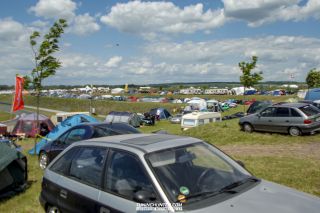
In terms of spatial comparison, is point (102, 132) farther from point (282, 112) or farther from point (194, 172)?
point (282, 112)

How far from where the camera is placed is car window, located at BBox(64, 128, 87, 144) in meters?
10.2

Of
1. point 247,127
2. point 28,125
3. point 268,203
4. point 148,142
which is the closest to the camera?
point 268,203

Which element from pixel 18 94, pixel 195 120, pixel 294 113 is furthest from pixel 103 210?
pixel 195 120

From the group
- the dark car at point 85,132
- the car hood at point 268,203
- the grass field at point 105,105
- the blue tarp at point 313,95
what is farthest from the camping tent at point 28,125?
the grass field at point 105,105

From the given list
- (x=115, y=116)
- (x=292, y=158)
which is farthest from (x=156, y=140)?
(x=115, y=116)

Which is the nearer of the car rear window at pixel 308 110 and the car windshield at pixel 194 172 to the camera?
the car windshield at pixel 194 172

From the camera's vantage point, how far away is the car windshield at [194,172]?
12.3 ft

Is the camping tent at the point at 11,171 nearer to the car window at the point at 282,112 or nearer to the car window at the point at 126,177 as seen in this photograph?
the car window at the point at 126,177

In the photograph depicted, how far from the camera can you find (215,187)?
3963 mm

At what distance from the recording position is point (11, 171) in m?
7.91

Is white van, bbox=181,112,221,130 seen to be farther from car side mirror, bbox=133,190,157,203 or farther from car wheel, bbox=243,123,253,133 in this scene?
car side mirror, bbox=133,190,157,203

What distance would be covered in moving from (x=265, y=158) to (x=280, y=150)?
7.05ft

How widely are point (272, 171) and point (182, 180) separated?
599 cm

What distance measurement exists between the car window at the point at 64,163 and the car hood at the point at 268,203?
2.31m
